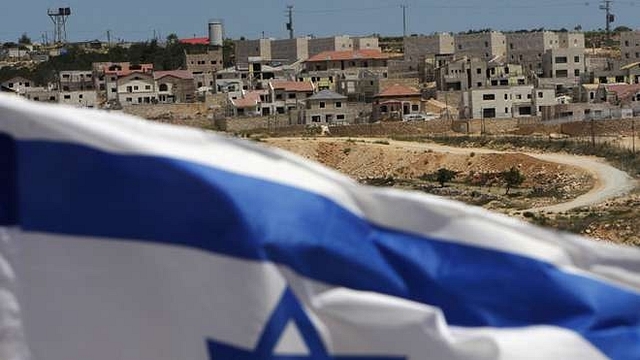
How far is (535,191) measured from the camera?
37219 millimetres

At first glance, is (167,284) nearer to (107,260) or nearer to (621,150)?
(107,260)

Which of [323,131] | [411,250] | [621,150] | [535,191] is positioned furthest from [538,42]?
[411,250]

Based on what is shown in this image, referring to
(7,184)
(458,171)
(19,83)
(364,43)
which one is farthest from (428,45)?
(7,184)

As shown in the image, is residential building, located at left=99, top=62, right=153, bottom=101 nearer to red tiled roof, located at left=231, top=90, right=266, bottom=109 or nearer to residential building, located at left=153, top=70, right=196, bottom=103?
residential building, located at left=153, top=70, right=196, bottom=103

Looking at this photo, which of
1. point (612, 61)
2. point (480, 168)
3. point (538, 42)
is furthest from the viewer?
point (538, 42)

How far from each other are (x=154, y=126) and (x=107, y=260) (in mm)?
338

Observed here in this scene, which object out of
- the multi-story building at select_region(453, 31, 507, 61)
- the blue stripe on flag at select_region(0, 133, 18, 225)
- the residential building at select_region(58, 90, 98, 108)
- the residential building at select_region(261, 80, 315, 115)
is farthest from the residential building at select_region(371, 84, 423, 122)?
the blue stripe on flag at select_region(0, 133, 18, 225)

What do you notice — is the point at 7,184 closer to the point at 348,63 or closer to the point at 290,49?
the point at 348,63

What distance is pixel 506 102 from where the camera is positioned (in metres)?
57.2

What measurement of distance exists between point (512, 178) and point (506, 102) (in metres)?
18.5

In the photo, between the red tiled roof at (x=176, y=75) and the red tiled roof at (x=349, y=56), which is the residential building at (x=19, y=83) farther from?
the red tiled roof at (x=349, y=56)

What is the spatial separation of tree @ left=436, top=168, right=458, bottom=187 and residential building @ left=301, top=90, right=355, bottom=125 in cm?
1626

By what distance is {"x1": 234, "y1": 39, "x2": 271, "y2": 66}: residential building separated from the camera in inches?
3391

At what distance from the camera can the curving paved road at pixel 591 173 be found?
1270 inches
